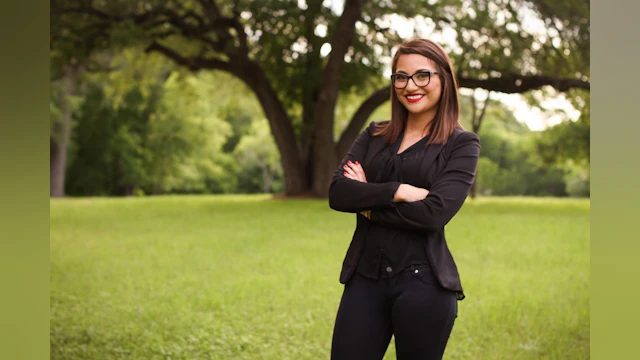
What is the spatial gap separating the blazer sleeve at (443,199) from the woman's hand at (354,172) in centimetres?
20

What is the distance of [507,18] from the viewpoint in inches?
546

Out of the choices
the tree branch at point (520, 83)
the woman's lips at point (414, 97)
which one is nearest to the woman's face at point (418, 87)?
the woman's lips at point (414, 97)

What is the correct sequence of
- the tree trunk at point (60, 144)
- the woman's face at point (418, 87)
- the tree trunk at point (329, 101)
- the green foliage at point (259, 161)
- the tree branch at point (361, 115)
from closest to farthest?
1. the woman's face at point (418, 87)
2. the tree trunk at point (329, 101)
3. the tree branch at point (361, 115)
4. the tree trunk at point (60, 144)
5. the green foliage at point (259, 161)

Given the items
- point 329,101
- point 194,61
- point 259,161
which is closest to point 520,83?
point 329,101

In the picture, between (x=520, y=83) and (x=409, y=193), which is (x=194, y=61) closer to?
(x=520, y=83)

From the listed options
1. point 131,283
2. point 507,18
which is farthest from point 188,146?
point 131,283

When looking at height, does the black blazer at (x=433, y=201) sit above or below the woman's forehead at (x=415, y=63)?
below

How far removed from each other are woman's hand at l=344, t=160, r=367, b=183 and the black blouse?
65 mm

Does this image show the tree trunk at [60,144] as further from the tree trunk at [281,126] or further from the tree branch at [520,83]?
the tree branch at [520,83]

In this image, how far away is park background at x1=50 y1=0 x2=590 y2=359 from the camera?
18.3ft

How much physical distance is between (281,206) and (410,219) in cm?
1187

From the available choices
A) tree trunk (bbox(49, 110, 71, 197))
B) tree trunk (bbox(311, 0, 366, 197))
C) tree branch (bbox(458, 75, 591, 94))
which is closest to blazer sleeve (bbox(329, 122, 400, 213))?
tree trunk (bbox(311, 0, 366, 197))

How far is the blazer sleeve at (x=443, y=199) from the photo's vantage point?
2.23m

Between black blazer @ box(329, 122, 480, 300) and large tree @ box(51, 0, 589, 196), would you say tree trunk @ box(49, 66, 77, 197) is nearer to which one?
large tree @ box(51, 0, 589, 196)
